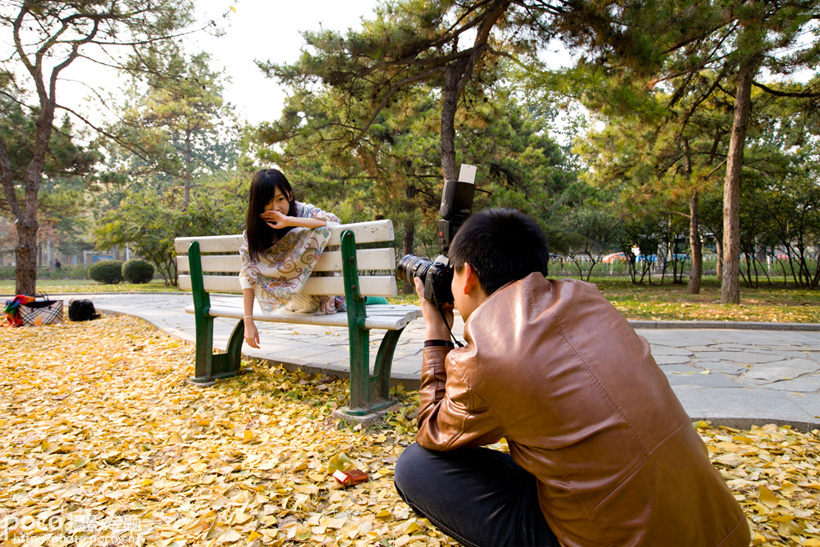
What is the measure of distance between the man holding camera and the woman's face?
→ 6.02 feet

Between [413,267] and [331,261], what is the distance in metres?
1.15

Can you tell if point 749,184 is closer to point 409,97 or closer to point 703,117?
point 703,117

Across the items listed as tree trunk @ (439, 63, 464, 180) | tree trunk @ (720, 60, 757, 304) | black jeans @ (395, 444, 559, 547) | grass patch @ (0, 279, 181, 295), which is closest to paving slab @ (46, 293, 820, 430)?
black jeans @ (395, 444, 559, 547)

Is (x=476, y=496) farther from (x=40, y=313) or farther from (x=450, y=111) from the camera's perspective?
(x=40, y=313)

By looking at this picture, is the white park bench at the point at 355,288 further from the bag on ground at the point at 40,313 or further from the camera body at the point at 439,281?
the bag on ground at the point at 40,313

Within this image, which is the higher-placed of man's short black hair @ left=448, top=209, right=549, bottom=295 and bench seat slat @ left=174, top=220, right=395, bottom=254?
bench seat slat @ left=174, top=220, right=395, bottom=254

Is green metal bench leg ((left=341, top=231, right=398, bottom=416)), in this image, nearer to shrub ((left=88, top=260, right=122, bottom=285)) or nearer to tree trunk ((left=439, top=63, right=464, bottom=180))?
tree trunk ((left=439, top=63, right=464, bottom=180))

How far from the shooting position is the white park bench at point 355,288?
2455 millimetres

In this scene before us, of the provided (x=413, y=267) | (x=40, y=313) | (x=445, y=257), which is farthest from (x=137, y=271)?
(x=445, y=257)

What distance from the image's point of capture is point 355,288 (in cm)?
255

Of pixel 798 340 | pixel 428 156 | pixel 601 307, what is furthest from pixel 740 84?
pixel 601 307

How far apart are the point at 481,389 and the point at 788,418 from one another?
2226 mm

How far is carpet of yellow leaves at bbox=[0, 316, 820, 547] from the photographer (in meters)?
1.66

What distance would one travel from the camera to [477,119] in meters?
9.80
